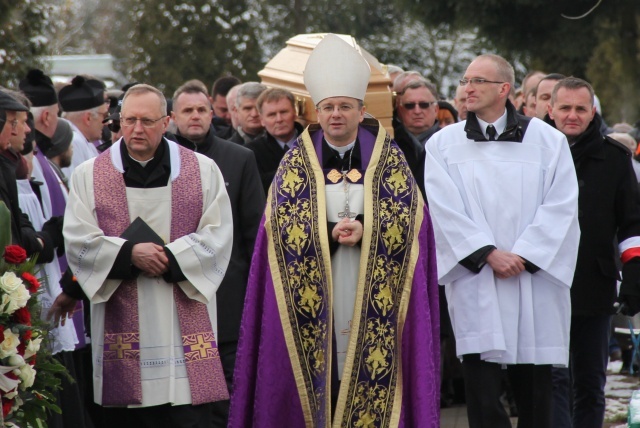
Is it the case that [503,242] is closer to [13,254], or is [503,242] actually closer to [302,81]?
[13,254]

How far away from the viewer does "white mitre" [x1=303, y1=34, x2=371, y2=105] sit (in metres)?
6.78

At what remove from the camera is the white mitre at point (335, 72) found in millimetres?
6781

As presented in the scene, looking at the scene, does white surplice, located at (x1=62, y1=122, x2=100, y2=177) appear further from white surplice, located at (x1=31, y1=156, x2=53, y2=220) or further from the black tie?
the black tie

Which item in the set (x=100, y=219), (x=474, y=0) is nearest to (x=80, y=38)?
(x=474, y=0)

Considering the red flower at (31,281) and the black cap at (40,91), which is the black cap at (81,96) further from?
the red flower at (31,281)

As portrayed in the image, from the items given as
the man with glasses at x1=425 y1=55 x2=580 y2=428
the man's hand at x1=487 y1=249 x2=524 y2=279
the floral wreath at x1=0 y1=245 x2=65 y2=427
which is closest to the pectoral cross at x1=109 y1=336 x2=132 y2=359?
the floral wreath at x1=0 y1=245 x2=65 y2=427

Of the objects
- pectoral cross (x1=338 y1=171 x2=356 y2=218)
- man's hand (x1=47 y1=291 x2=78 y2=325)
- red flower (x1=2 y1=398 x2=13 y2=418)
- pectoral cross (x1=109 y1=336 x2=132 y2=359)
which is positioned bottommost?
red flower (x1=2 y1=398 x2=13 y2=418)

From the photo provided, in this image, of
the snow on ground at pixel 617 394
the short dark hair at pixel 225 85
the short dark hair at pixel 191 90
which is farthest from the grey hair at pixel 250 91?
the snow on ground at pixel 617 394

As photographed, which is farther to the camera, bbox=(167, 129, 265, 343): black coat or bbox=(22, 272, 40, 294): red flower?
bbox=(167, 129, 265, 343): black coat

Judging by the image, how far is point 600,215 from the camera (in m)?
7.88

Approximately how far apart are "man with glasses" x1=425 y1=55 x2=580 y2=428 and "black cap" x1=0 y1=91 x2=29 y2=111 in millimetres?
2281

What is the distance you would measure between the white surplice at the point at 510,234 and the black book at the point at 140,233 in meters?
1.58

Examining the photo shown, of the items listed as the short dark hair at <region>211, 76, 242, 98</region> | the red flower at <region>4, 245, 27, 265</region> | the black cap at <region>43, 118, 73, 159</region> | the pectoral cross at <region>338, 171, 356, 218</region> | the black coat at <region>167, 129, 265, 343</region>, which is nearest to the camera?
the red flower at <region>4, 245, 27, 265</region>

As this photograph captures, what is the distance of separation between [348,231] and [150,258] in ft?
3.37
